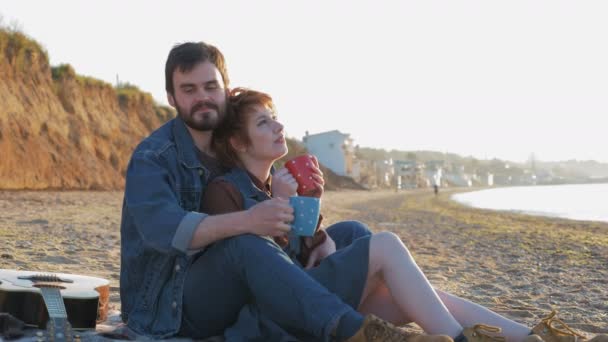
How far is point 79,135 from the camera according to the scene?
21766mm

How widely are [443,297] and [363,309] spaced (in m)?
0.36

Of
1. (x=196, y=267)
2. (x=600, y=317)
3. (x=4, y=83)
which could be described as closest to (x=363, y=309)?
(x=196, y=267)

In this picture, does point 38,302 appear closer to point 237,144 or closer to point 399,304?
point 237,144

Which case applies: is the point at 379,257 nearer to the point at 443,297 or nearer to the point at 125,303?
the point at 443,297

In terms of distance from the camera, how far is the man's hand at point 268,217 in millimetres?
2602

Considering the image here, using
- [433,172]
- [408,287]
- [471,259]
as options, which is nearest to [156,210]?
[408,287]

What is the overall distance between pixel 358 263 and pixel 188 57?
3.76 feet

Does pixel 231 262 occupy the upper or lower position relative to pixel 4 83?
lower

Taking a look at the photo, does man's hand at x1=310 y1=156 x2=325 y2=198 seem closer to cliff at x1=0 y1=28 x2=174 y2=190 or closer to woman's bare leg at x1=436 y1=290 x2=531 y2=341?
woman's bare leg at x1=436 y1=290 x2=531 y2=341

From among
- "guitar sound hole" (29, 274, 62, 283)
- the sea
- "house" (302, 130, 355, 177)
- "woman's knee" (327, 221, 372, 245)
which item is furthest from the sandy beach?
"house" (302, 130, 355, 177)

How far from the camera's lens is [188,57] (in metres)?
2.94

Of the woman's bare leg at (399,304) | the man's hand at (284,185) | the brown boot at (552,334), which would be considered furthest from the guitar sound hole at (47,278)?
the brown boot at (552,334)

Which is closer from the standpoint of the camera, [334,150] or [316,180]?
[316,180]

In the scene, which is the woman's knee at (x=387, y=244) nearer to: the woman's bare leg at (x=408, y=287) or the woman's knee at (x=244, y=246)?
the woman's bare leg at (x=408, y=287)
